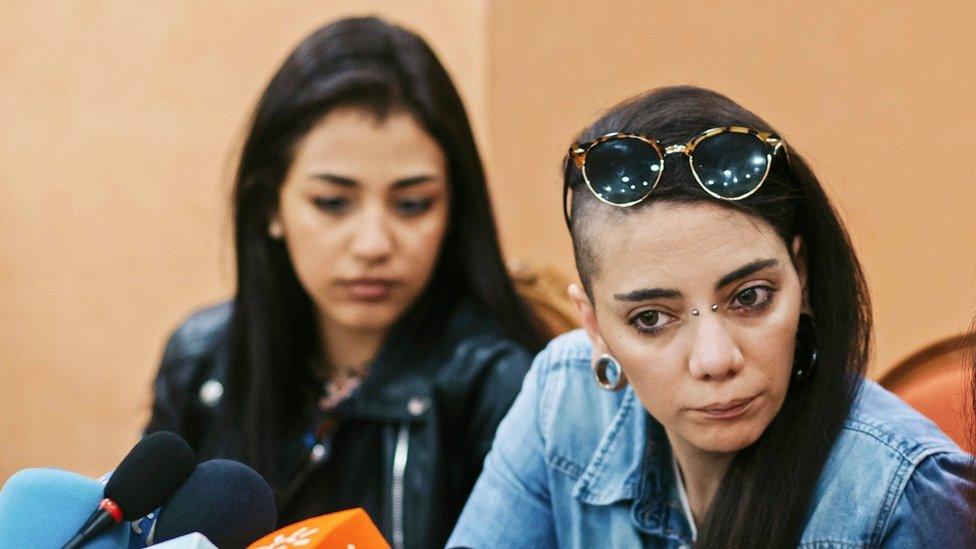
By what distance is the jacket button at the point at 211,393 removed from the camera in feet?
5.97

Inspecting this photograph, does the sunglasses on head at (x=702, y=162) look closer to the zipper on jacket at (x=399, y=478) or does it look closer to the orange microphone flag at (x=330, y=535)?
the orange microphone flag at (x=330, y=535)

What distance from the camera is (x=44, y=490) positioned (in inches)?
34.1

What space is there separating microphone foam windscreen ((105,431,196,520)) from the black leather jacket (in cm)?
77

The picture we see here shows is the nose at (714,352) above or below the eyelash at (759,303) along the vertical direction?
below

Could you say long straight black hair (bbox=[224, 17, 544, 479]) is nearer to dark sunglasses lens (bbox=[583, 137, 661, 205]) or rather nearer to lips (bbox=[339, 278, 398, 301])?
lips (bbox=[339, 278, 398, 301])

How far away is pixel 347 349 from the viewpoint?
6.00 feet

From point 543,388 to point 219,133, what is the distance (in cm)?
161

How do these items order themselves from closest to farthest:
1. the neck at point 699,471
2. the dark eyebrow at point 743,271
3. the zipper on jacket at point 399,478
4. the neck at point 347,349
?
the dark eyebrow at point 743,271
the neck at point 699,471
the zipper on jacket at point 399,478
the neck at point 347,349

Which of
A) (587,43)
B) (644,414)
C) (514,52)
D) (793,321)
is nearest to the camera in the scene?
(793,321)

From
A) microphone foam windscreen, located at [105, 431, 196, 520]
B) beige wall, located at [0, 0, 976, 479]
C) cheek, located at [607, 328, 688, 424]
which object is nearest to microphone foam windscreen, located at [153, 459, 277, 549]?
microphone foam windscreen, located at [105, 431, 196, 520]

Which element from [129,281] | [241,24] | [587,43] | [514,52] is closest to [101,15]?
[241,24]

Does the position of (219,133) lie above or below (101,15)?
below

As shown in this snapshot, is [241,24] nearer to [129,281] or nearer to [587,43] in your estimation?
[129,281]

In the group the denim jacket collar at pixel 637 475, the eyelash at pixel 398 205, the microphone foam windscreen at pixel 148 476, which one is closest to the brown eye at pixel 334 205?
the eyelash at pixel 398 205
